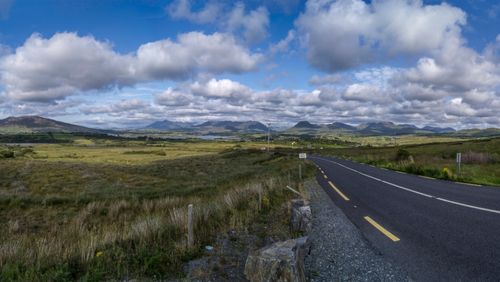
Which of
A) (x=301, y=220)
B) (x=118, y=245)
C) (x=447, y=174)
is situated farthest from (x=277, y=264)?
(x=447, y=174)

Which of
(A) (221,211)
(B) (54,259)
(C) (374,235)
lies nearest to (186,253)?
(B) (54,259)

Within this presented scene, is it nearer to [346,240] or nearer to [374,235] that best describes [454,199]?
[374,235]

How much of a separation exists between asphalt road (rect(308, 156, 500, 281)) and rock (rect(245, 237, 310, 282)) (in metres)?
2.06

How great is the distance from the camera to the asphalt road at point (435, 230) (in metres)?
5.48

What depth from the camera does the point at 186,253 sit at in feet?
20.8

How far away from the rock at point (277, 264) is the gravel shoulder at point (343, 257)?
2.14 ft

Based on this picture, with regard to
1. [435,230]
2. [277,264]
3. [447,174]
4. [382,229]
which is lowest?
[447,174]

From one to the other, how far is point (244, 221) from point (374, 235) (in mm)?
3425

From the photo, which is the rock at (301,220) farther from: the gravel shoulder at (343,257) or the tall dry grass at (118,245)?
the tall dry grass at (118,245)

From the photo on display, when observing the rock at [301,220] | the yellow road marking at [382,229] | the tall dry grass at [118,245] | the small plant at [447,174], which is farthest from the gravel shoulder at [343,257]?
the small plant at [447,174]

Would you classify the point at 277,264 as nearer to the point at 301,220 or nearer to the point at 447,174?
the point at 301,220

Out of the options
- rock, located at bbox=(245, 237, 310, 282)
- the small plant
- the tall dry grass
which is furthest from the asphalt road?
the small plant

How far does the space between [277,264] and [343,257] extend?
2163mm

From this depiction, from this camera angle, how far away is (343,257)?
20.7ft
